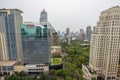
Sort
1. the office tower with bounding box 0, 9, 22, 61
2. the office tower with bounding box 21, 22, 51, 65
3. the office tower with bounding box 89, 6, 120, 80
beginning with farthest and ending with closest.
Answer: the office tower with bounding box 21, 22, 51, 65 < the office tower with bounding box 0, 9, 22, 61 < the office tower with bounding box 89, 6, 120, 80

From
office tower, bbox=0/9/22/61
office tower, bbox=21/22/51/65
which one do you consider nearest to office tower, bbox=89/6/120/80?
office tower, bbox=21/22/51/65

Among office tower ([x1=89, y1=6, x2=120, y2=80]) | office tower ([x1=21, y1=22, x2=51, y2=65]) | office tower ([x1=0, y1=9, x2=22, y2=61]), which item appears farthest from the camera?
office tower ([x1=21, y1=22, x2=51, y2=65])

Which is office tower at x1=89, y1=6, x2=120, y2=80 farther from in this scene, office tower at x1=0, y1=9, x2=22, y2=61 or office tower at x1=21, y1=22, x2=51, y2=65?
office tower at x1=0, y1=9, x2=22, y2=61

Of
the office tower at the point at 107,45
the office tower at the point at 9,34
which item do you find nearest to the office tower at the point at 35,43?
the office tower at the point at 9,34

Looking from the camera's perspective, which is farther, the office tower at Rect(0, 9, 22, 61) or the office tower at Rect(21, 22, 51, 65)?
the office tower at Rect(21, 22, 51, 65)

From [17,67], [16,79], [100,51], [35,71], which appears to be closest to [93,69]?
[100,51]

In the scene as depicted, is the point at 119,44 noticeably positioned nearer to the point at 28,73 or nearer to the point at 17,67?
the point at 28,73
